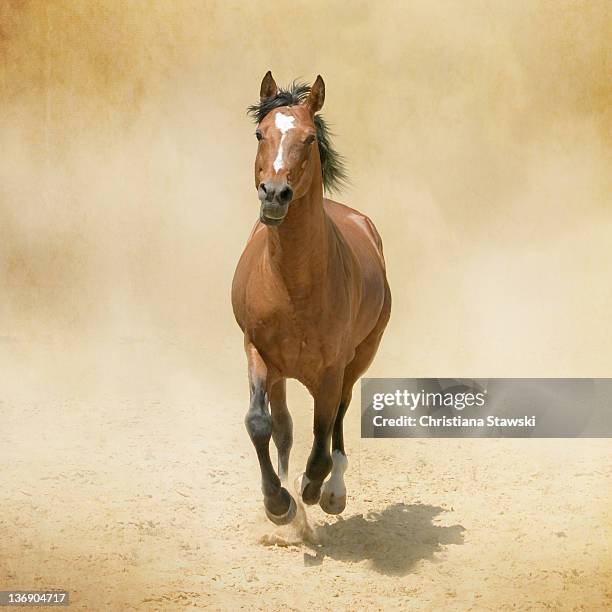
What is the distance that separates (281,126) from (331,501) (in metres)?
2.55

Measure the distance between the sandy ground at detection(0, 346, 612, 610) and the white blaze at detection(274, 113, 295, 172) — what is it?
7.97 feet

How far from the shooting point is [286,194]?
17.2 ft

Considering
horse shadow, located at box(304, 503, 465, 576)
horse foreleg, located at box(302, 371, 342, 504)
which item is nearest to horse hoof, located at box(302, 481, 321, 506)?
horse foreleg, located at box(302, 371, 342, 504)

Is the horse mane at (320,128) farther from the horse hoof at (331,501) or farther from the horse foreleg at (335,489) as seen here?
the horse hoof at (331,501)

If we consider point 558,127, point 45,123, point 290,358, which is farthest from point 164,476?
point 558,127

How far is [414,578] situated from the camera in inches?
250

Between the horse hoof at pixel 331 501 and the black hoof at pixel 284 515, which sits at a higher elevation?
the horse hoof at pixel 331 501

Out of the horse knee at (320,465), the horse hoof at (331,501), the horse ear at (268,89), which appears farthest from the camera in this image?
the horse hoof at (331,501)

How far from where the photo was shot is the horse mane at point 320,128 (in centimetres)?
590

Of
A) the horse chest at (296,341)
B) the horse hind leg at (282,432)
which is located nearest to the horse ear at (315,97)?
the horse chest at (296,341)

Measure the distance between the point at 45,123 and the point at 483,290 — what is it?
20.6 ft

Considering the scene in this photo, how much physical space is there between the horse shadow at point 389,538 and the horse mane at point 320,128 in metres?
2.32

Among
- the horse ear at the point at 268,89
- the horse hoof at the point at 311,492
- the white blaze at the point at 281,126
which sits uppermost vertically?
the horse ear at the point at 268,89

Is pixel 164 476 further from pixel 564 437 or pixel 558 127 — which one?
pixel 558 127
